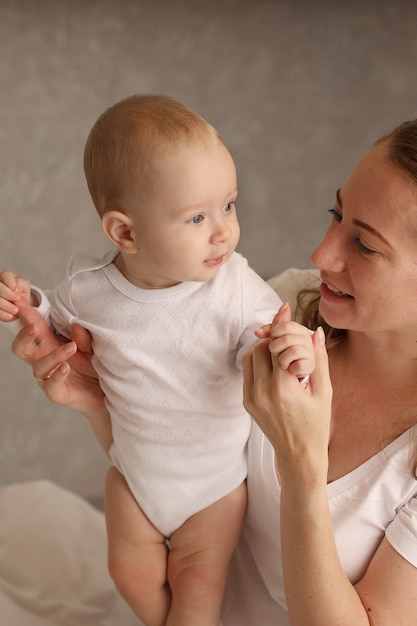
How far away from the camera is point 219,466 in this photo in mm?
1633

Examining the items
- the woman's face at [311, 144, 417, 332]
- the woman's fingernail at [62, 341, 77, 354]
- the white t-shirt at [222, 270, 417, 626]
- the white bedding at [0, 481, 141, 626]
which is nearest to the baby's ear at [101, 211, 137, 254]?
the woman's fingernail at [62, 341, 77, 354]

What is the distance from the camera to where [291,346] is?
4.41 ft

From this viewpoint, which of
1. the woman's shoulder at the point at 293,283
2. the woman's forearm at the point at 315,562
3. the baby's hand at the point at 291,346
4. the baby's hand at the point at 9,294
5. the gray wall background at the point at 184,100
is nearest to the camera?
the baby's hand at the point at 291,346

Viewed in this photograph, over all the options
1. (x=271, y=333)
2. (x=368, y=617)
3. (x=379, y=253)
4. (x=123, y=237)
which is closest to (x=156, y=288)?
(x=123, y=237)

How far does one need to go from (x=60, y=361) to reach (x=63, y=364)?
0.12 feet

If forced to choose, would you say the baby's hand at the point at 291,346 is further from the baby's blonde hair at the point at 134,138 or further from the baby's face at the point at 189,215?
the baby's blonde hair at the point at 134,138

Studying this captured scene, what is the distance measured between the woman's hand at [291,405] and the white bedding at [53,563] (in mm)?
897

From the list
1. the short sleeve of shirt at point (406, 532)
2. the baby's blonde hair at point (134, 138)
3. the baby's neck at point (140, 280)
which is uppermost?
A: the baby's blonde hair at point (134, 138)

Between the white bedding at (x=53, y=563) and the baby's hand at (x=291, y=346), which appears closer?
the baby's hand at (x=291, y=346)

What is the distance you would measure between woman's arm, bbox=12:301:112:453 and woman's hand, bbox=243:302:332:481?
0.33m

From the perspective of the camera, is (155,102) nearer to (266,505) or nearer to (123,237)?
(123,237)

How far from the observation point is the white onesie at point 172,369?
1.51 metres

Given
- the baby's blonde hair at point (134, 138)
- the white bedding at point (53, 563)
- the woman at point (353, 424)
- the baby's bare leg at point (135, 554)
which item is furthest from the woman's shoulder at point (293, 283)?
the white bedding at point (53, 563)

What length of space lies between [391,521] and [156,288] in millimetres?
549
